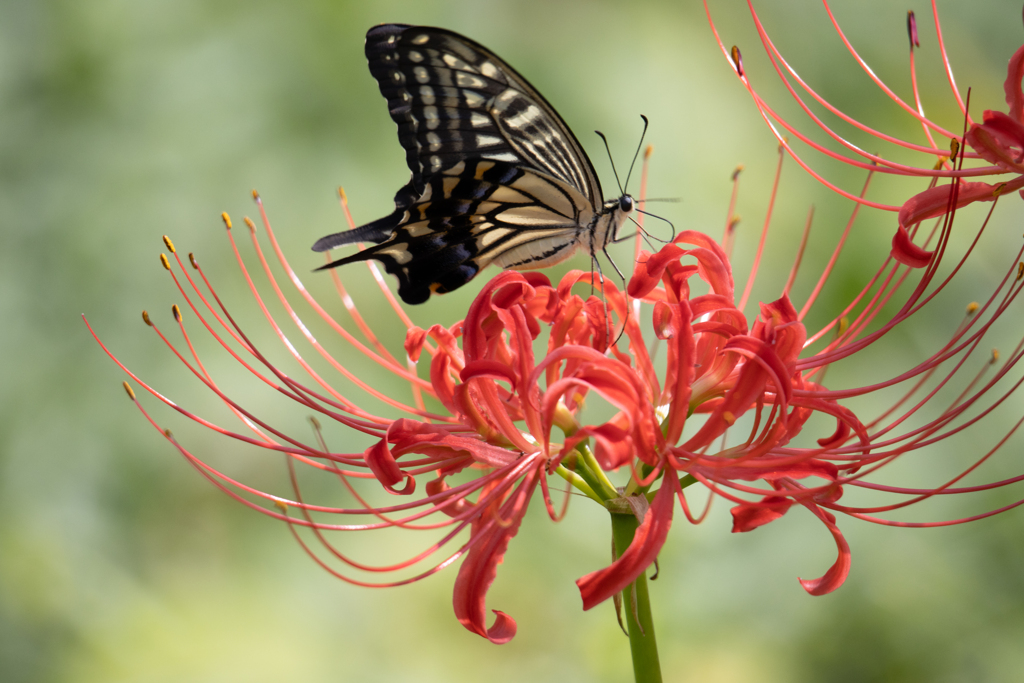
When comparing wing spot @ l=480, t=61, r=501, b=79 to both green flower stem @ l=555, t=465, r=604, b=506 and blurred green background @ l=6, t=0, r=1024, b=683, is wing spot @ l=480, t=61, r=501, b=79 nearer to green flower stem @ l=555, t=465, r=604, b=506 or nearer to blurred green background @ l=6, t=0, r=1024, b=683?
green flower stem @ l=555, t=465, r=604, b=506

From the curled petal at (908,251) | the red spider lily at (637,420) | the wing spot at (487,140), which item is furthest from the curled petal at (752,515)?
the wing spot at (487,140)

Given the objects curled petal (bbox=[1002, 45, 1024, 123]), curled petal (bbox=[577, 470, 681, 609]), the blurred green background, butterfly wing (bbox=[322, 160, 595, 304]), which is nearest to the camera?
curled petal (bbox=[577, 470, 681, 609])

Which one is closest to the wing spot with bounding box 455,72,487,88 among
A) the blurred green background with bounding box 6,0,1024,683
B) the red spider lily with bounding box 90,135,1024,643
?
the red spider lily with bounding box 90,135,1024,643

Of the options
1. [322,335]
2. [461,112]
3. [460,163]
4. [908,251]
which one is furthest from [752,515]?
[322,335]

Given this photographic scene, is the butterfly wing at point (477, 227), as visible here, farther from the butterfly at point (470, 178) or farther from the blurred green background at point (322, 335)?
the blurred green background at point (322, 335)

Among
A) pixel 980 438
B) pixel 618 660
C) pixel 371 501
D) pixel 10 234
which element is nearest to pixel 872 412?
pixel 980 438

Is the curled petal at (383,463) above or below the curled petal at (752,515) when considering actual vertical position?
above
